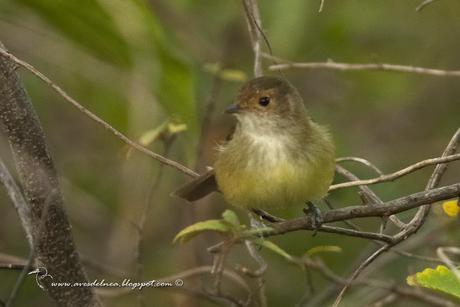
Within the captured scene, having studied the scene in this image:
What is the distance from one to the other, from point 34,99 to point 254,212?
106 inches

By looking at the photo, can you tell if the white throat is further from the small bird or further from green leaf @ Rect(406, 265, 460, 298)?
green leaf @ Rect(406, 265, 460, 298)

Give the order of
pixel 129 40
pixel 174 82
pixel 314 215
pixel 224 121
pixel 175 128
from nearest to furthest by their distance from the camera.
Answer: pixel 314 215 → pixel 175 128 → pixel 129 40 → pixel 174 82 → pixel 224 121

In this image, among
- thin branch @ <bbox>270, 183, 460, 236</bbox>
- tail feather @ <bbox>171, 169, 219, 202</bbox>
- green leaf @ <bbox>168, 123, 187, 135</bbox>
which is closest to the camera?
thin branch @ <bbox>270, 183, 460, 236</bbox>

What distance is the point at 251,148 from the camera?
4488mm

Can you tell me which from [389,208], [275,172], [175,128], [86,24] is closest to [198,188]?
[275,172]

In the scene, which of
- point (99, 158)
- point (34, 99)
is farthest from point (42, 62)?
point (99, 158)

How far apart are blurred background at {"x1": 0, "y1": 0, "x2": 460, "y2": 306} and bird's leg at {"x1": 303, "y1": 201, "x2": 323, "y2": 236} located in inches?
25.7

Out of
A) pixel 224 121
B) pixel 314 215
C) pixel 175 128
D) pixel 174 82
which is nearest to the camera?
pixel 314 215

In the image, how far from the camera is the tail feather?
14.9 ft

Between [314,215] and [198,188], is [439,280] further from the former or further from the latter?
[198,188]

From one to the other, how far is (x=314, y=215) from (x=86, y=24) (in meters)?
1.20

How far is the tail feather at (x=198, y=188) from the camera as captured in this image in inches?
178

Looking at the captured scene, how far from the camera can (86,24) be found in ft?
13.8

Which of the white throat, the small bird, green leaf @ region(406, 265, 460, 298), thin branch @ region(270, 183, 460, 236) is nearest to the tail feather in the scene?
the small bird
